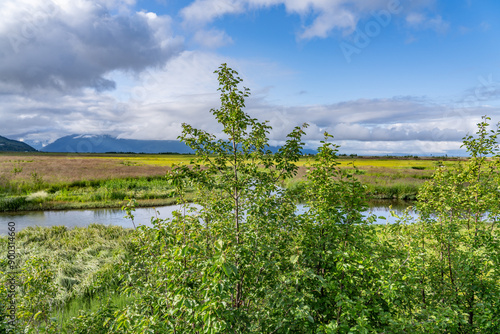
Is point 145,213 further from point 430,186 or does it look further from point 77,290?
point 430,186

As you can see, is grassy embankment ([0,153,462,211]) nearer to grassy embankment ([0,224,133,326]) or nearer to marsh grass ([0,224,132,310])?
marsh grass ([0,224,132,310])

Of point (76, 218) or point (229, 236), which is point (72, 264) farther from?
point (76, 218)

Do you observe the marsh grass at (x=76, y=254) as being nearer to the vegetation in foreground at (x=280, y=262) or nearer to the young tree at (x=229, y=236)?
the vegetation in foreground at (x=280, y=262)

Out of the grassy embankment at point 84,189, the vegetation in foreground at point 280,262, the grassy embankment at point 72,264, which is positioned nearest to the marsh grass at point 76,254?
the grassy embankment at point 72,264

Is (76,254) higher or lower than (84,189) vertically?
lower

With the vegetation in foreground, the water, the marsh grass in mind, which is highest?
the vegetation in foreground

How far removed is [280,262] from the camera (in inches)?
170

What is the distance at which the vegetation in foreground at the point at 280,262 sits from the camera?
3885 mm

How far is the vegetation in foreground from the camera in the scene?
388 centimetres

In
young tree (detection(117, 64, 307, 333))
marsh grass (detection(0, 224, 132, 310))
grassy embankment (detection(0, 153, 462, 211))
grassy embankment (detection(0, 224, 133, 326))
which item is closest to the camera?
young tree (detection(117, 64, 307, 333))

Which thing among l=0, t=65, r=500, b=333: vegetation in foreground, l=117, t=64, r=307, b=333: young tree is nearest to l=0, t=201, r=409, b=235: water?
l=0, t=65, r=500, b=333: vegetation in foreground

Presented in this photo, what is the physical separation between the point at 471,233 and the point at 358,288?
3.70 metres

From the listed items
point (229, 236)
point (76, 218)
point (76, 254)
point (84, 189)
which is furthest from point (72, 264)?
A: point (84, 189)

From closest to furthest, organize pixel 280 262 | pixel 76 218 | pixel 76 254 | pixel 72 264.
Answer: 1. pixel 280 262
2. pixel 72 264
3. pixel 76 254
4. pixel 76 218
